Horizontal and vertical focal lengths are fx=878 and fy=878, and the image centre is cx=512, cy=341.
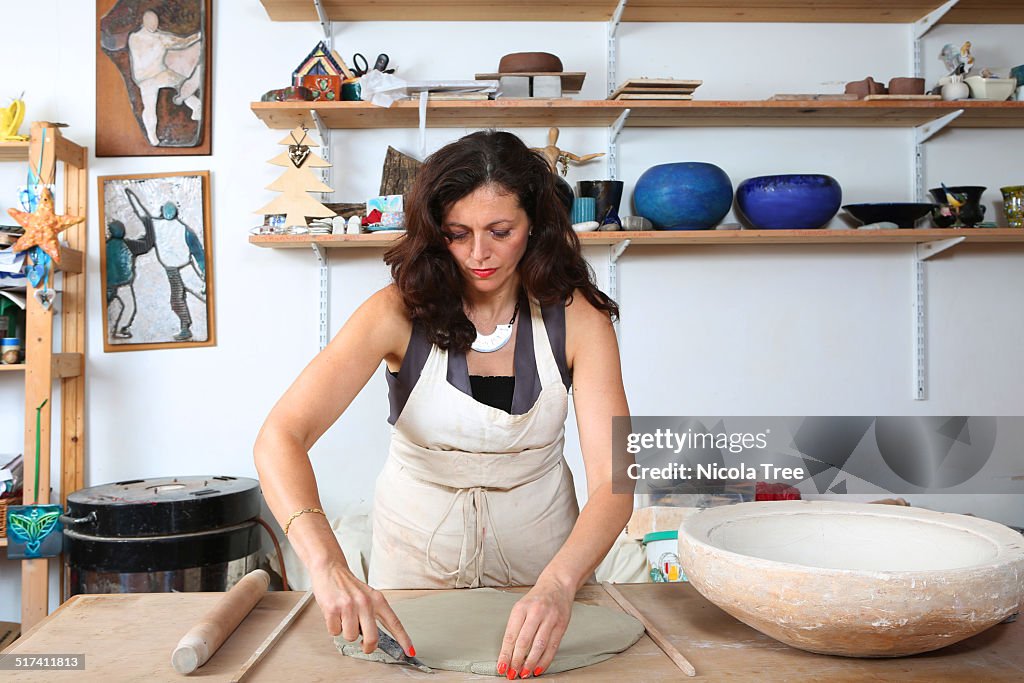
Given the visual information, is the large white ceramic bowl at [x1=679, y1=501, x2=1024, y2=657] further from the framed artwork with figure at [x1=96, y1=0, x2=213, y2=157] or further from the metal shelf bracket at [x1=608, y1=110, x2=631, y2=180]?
the framed artwork with figure at [x1=96, y1=0, x2=213, y2=157]

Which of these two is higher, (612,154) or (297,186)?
(612,154)

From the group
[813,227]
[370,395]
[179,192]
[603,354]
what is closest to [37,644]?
[603,354]

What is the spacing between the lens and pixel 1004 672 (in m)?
0.97

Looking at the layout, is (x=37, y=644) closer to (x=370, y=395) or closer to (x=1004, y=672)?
(x=1004, y=672)

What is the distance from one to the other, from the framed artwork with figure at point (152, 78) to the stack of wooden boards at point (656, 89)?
54.6 inches

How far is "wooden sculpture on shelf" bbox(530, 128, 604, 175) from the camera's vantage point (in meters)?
2.85

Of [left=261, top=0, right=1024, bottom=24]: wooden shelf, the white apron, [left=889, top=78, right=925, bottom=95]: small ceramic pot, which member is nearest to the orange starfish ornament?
[left=261, top=0, right=1024, bottom=24]: wooden shelf

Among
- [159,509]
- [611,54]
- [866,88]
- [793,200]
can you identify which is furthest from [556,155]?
[159,509]

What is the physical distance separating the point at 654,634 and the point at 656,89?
2.04 meters

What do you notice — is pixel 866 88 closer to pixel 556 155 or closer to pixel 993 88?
pixel 993 88

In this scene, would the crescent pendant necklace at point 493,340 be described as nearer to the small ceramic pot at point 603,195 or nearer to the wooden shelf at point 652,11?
the small ceramic pot at point 603,195

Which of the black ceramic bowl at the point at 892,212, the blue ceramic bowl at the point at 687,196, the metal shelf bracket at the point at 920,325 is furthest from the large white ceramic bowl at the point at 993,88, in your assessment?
the blue ceramic bowl at the point at 687,196

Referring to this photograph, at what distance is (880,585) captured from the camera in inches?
35.8

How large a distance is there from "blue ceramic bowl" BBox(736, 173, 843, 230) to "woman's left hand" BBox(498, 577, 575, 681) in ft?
6.66
